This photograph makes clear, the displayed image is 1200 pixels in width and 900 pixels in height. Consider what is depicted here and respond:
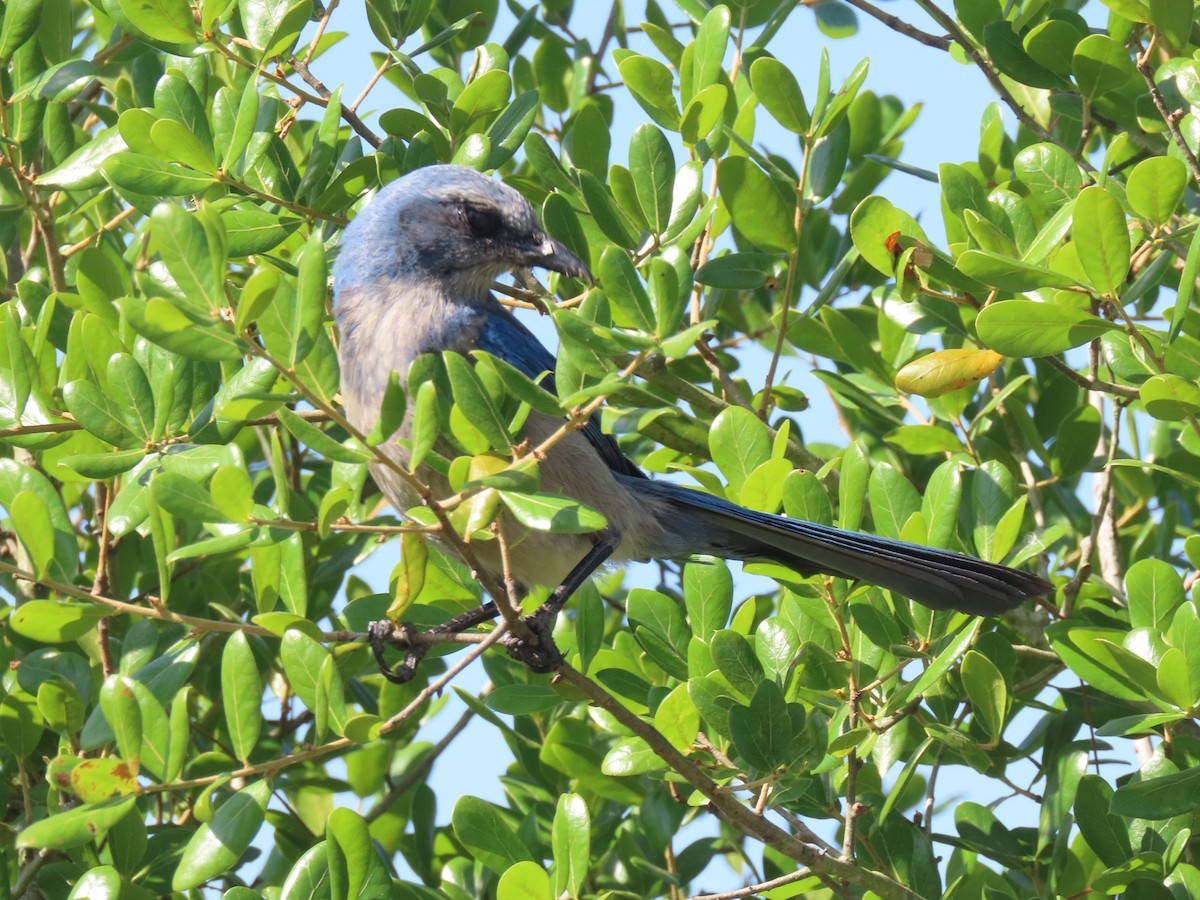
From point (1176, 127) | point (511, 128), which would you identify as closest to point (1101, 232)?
point (1176, 127)

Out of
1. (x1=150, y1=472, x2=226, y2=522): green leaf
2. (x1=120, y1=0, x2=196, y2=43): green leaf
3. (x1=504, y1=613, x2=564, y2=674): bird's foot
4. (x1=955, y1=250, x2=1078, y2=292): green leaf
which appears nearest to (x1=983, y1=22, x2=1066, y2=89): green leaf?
(x1=955, y1=250, x2=1078, y2=292): green leaf

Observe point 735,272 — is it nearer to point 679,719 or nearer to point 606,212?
point 606,212

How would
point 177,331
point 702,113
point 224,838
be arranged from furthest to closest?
point 702,113 < point 224,838 < point 177,331

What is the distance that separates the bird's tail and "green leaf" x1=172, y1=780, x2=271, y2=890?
4.68ft

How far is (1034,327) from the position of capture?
3080 mm

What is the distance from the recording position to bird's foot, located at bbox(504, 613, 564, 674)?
3.69 metres

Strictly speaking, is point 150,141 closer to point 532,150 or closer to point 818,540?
point 532,150

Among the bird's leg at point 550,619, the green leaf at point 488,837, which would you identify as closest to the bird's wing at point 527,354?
the bird's leg at point 550,619

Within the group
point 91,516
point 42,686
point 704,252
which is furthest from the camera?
point 91,516

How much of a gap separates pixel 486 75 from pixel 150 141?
969mm

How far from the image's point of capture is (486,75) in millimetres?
3842

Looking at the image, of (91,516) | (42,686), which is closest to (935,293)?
(42,686)

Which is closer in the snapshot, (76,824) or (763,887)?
(76,824)

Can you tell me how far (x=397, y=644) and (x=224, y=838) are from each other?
3.49 ft
